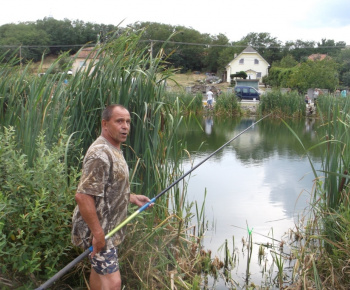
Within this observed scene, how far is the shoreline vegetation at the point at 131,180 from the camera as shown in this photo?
8.93 feet

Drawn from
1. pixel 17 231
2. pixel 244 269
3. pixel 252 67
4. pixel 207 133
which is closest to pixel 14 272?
pixel 17 231

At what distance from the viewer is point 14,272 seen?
270 centimetres

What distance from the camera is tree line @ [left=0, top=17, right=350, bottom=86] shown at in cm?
2828

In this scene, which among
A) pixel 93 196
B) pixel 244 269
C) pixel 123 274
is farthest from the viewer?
pixel 244 269

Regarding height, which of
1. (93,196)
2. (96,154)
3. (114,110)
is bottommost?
(93,196)

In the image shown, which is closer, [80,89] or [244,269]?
[80,89]

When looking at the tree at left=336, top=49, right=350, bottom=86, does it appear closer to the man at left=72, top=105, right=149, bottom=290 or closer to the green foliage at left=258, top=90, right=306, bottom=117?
the green foliage at left=258, top=90, right=306, bottom=117

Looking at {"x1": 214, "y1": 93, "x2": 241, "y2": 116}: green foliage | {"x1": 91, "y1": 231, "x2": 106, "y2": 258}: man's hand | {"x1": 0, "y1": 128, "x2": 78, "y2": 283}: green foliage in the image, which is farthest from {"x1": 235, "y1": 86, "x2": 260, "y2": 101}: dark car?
{"x1": 91, "y1": 231, "x2": 106, "y2": 258}: man's hand

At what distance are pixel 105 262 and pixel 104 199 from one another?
12.8 inches

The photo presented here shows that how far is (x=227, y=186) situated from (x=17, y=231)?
6.02 metres

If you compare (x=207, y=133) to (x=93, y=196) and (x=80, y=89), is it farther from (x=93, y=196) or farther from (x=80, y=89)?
(x=93, y=196)

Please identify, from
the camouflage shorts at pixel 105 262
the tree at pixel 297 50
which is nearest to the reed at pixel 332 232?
the camouflage shorts at pixel 105 262

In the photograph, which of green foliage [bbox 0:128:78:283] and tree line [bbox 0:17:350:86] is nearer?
green foliage [bbox 0:128:78:283]

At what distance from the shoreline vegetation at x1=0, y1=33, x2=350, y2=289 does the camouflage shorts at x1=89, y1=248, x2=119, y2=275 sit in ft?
1.19
